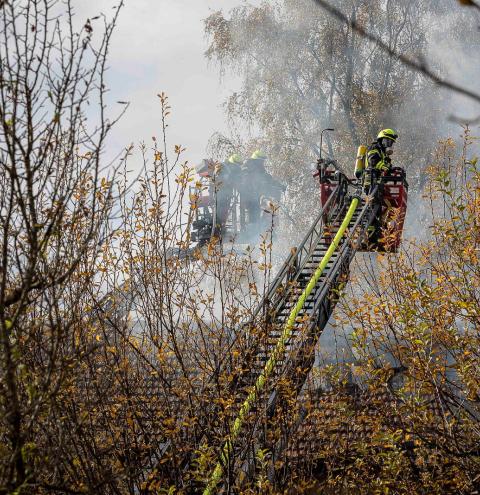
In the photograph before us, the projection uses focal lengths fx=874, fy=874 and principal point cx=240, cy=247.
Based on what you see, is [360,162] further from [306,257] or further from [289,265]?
[289,265]

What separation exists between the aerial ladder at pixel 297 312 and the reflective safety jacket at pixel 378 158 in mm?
172

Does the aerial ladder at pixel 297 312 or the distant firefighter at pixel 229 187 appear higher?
the distant firefighter at pixel 229 187

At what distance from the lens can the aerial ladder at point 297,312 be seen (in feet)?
24.8

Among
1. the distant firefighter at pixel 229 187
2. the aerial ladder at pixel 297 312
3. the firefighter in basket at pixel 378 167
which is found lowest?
the aerial ladder at pixel 297 312

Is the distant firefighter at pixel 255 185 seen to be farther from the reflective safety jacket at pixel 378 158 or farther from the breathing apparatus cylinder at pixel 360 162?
the reflective safety jacket at pixel 378 158

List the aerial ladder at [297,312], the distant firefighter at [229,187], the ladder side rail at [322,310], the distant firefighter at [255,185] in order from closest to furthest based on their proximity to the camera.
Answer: the aerial ladder at [297,312], the ladder side rail at [322,310], the distant firefighter at [229,187], the distant firefighter at [255,185]

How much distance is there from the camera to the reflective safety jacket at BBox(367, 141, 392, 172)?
14.4 meters

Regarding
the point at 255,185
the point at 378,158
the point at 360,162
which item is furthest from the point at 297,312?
the point at 255,185

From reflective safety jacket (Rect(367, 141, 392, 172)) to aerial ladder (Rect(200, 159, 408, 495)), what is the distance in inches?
6.8

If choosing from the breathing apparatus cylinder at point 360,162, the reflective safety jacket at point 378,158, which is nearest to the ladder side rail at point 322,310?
the reflective safety jacket at point 378,158

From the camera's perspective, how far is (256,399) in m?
7.51

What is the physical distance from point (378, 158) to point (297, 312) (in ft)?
17.4

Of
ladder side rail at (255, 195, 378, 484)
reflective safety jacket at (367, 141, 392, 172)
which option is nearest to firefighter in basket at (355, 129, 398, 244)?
reflective safety jacket at (367, 141, 392, 172)

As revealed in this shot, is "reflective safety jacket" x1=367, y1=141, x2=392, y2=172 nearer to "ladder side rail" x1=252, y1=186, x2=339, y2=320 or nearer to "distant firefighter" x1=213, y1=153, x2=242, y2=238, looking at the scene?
"ladder side rail" x1=252, y1=186, x2=339, y2=320
